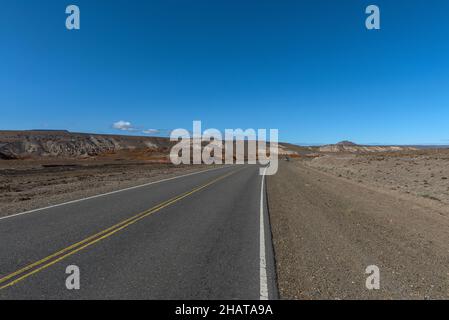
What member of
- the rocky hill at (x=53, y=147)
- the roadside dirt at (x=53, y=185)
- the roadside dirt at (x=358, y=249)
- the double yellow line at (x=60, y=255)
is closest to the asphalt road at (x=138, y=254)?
the double yellow line at (x=60, y=255)

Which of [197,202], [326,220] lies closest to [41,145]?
[197,202]

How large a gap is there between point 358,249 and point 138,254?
5089 millimetres

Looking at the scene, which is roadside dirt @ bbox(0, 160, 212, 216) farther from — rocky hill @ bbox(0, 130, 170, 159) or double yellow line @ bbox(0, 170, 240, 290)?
rocky hill @ bbox(0, 130, 170, 159)

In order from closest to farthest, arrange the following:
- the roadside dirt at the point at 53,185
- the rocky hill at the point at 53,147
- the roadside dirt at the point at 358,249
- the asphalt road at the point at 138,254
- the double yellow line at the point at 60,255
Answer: the asphalt road at the point at 138,254, the roadside dirt at the point at 358,249, the double yellow line at the point at 60,255, the roadside dirt at the point at 53,185, the rocky hill at the point at 53,147

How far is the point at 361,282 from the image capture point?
17.2 ft

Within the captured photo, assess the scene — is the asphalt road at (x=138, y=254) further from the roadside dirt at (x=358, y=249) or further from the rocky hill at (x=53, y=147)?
the rocky hill at (x=53, y=147)

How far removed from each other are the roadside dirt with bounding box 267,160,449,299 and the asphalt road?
60 centimetres

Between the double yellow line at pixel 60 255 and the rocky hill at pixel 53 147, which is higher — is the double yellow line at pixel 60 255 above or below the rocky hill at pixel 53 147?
below

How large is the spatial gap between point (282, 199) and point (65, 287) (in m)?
11.6

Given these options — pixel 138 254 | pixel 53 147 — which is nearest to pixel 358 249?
pixel 138 254

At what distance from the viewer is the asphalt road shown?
4.91 meters

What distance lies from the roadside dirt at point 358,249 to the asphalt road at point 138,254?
1.98 ft

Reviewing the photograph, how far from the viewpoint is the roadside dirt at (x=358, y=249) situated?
16.5 ft
